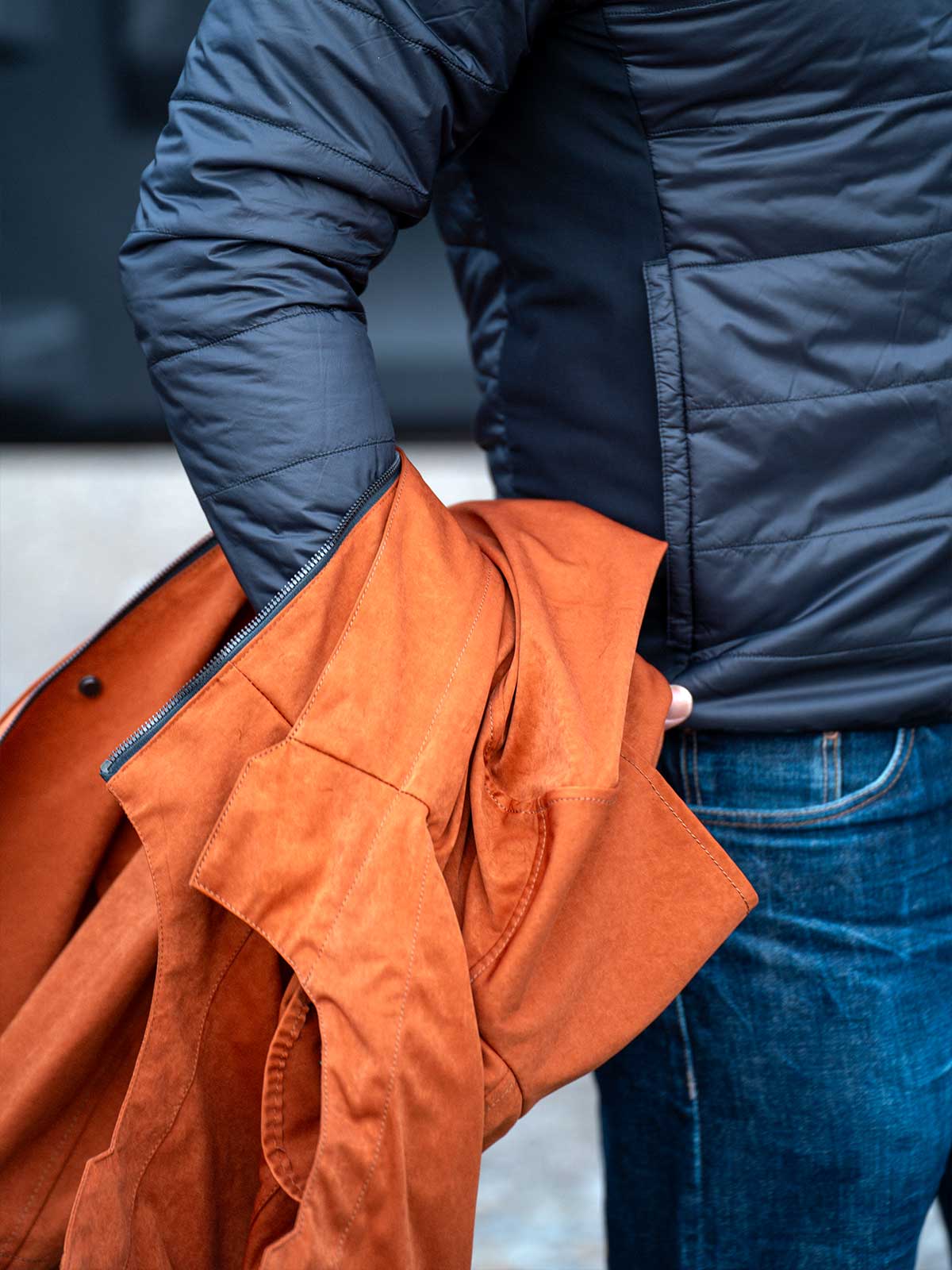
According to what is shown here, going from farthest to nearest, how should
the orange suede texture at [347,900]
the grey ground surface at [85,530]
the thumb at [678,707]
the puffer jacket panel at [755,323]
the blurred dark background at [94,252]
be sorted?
the grey ground surface at [85,530] → the blurred dark background at [94,252] → the thumb at [678,707] → the puffer jacket panel at [755,323] → the orange suede texture at [347,900]

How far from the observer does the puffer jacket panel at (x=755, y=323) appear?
2.99 feet

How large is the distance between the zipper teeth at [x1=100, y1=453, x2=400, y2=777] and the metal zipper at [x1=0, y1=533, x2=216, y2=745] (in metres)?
0.16

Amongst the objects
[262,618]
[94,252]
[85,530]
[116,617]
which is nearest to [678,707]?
[262,618]

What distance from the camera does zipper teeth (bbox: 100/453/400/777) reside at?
2.67 feet

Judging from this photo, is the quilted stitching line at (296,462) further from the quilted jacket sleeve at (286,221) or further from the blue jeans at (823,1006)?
the blue jeans at (823,1006)

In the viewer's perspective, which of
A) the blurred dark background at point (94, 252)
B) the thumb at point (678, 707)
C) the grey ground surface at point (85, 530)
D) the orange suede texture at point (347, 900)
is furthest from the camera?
the grey ground surface at point (85, 530)

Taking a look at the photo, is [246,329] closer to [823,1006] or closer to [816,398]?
[816,398]

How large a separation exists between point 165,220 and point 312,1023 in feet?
1.92

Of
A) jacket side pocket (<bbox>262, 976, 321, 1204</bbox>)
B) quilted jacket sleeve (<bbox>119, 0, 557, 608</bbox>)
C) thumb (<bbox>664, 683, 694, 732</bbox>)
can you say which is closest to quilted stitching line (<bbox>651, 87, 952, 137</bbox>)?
quilted jacket sleeve (<bbox>119, 0, 557, 608</bbox>)

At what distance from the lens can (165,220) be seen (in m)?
0.86

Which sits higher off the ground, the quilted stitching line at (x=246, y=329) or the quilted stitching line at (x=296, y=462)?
the quilted stitching line at (x=246, y=329)

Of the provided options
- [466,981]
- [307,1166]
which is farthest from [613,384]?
[307,1166]

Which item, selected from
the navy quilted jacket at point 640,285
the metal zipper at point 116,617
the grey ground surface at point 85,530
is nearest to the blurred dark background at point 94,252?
the grey ground surface at point 85,530

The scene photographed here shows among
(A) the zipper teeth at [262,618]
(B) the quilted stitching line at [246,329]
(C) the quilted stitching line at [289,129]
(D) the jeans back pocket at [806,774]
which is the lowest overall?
(D) the jeans back pocket at [806,774]
